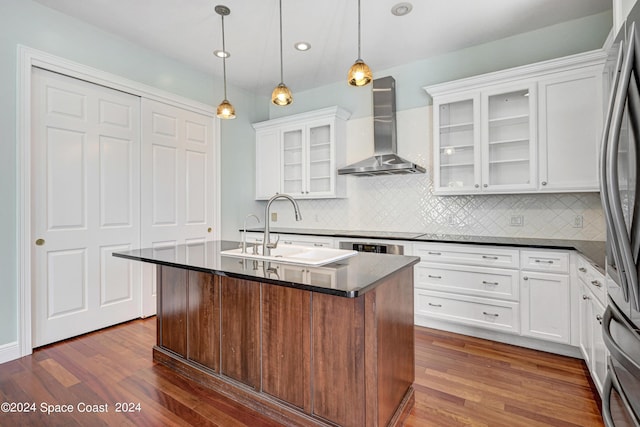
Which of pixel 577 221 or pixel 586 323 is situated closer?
pixel 586 323

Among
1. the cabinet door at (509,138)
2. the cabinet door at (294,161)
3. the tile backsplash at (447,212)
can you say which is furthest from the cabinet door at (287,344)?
the cabinet door at (294,161)

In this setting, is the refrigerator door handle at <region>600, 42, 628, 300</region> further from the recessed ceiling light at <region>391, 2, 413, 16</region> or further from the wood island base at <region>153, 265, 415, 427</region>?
the recessed ceiling light at <region>391, 2, 413, 16</region>

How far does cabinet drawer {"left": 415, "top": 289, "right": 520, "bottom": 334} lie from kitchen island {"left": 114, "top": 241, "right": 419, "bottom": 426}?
1208mm

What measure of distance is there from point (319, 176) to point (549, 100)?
249 centimetres

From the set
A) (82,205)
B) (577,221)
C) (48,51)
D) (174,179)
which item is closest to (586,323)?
(577,221)

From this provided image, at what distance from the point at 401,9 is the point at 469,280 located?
243cm

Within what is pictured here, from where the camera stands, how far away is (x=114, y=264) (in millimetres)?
3244

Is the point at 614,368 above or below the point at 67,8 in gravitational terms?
below

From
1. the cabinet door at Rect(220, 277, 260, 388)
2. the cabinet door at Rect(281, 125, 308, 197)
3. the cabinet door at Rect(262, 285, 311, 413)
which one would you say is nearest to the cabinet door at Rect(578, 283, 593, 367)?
the cabinet door at Rect(262, 285, 311, 413)

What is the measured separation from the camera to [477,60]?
339 cm

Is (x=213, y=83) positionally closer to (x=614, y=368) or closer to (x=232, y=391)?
(x=232, y=391)

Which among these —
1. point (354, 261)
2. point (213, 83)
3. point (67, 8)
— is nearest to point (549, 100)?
point (354, 261)

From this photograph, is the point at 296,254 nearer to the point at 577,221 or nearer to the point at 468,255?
the point at 468,255

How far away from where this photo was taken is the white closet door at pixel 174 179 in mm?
3500
